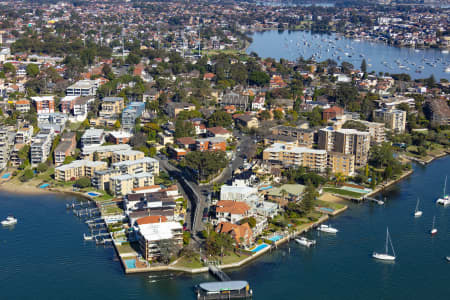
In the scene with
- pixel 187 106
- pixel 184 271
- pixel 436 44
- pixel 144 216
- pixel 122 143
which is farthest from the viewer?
pixel 436 44

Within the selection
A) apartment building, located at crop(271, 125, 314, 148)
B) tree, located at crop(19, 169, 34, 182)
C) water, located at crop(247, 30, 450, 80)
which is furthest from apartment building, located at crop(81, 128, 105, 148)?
water, located at crop(247, 30, 450, 80)

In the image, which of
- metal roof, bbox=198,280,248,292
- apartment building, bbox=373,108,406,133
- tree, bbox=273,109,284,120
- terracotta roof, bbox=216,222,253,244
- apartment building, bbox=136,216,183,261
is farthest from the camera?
tree, bbox=273,109,284,120

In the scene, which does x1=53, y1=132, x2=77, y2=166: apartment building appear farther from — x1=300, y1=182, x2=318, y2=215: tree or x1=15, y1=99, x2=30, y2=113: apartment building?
x1=300, y1=182, x2=318, y2=215: tree

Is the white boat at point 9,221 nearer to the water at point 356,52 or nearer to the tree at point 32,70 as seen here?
the tree at point 32,70

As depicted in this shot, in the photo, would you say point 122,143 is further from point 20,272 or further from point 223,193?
point 20,272

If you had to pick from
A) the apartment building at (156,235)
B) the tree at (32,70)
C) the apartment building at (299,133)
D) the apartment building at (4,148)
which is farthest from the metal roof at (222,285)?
the tree at (32,70)

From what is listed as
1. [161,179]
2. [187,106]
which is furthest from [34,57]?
[161,179]
